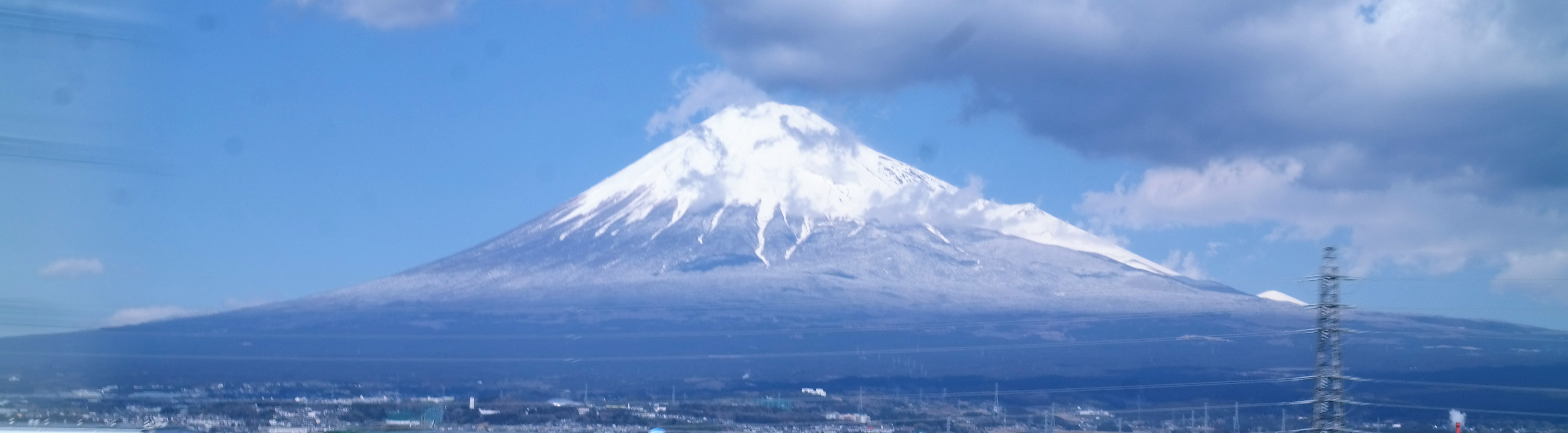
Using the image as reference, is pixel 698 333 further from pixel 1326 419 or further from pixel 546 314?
pixel 1326 419

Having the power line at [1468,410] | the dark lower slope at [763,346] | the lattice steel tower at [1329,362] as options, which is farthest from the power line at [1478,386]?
the lattice steel tower at [1329,362]

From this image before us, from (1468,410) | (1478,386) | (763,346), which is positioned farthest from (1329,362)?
(763,346)

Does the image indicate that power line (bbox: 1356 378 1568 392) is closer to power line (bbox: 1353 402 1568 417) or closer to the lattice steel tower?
power line (bbox: 1353 402 1568 417)

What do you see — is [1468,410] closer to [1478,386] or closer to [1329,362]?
[1478,386]

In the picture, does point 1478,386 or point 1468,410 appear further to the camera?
point 1478,386

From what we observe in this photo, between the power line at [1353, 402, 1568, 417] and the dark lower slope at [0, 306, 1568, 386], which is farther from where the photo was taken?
the dark lower slope at [0, 306, 1568, 386]

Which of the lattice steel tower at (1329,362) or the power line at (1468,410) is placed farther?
the power line at (1468,410)

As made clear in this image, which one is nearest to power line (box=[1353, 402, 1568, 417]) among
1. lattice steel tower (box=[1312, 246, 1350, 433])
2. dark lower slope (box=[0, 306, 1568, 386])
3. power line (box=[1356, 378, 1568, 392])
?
power line (box=[1356, 378, 1568, 392])

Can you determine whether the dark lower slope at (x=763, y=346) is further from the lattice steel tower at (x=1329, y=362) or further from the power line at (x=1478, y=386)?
the lattice steel tower at (x=1329, y=362)
